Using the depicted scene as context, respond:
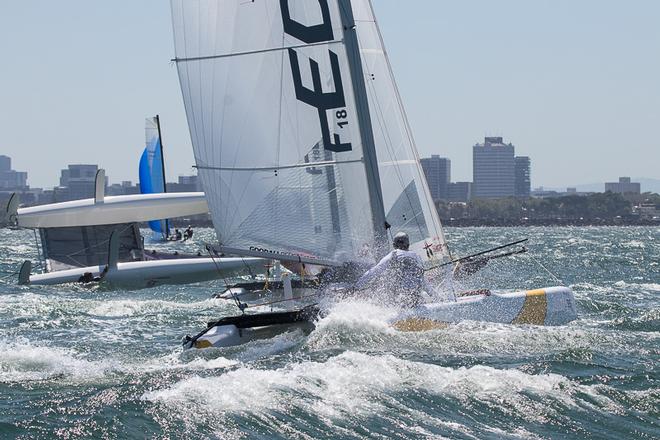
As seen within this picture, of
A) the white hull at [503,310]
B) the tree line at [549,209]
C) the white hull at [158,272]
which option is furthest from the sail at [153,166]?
the tree line at [549,209]

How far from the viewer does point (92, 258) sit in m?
31.8

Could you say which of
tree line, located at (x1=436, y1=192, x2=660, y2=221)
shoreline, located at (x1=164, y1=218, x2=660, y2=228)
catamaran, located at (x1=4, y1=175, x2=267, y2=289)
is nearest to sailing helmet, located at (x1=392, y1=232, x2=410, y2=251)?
catamaran, located at (x1=4, y1=175, x2=267, y2=289)

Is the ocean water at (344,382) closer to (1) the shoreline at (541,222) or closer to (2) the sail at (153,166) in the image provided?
(2) the sail at (153,166)

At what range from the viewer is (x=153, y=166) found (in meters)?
45.5

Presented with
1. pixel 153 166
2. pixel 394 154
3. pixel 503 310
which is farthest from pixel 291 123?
pixel 153 166

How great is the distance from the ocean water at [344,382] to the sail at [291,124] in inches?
62.2

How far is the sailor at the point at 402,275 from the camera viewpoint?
14.2 metres

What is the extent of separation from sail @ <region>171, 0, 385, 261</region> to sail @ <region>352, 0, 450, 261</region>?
807mm

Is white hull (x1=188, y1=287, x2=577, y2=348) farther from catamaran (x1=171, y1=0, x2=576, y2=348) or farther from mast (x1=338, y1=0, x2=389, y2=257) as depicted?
mast (x1=338, y1=0, x2=389, y2=257)

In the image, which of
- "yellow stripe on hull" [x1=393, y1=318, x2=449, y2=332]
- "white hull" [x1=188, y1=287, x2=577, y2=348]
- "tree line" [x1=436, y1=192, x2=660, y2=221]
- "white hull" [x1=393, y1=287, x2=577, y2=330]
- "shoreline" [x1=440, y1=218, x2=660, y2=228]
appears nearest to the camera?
"white hull" [x1=188, y1=287, x2=577, y2=348]

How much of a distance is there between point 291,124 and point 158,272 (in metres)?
12.9

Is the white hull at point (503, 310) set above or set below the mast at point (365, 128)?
below

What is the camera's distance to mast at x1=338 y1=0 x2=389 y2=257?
616 inches

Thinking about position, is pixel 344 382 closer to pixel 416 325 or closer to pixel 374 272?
pixel 416 325
